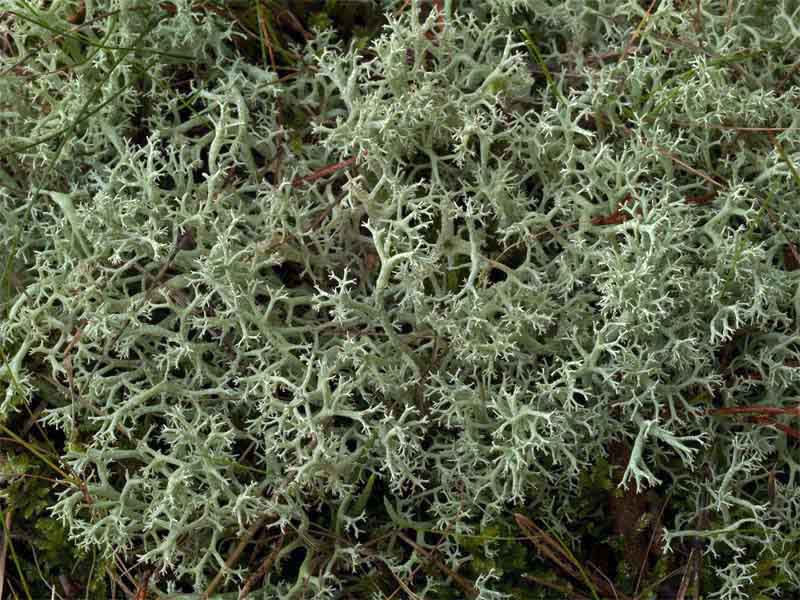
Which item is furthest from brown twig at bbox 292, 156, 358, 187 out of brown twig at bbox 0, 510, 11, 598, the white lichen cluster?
brown twig at bbox 0, 510, 11, 598

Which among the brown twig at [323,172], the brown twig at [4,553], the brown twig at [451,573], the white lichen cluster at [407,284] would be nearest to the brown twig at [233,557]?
the white lichen cluster at [407,284]

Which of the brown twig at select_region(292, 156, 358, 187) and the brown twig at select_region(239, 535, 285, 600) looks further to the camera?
the brown twig at select_region(292, 156, 358, 187)

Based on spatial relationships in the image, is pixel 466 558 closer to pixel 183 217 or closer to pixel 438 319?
pixel 438 319

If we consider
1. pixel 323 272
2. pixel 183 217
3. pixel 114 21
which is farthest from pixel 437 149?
pixel 114 21

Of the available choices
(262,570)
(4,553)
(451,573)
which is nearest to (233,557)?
(262,570)

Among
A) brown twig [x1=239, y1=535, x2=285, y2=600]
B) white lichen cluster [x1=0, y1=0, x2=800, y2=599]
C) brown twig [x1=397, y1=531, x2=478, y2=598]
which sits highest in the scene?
white lichen cluster [x1=0, y1=0, x2=800, y2=599]

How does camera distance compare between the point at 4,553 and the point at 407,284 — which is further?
the point at 4,553

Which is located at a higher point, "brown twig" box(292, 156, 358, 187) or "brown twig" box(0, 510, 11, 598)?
"brown twig" box(292, 156, 358, 187)

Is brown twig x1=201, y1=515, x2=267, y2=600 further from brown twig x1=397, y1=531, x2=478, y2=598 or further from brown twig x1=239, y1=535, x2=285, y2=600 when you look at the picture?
brown twig x1=397, y1=531, x2=478, y2=598

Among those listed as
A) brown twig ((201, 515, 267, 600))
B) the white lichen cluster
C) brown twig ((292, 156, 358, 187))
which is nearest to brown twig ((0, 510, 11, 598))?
the white lichen cluster

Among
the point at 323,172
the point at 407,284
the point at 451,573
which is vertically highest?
the point at 323,172

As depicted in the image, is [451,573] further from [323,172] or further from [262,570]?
[323,172]
